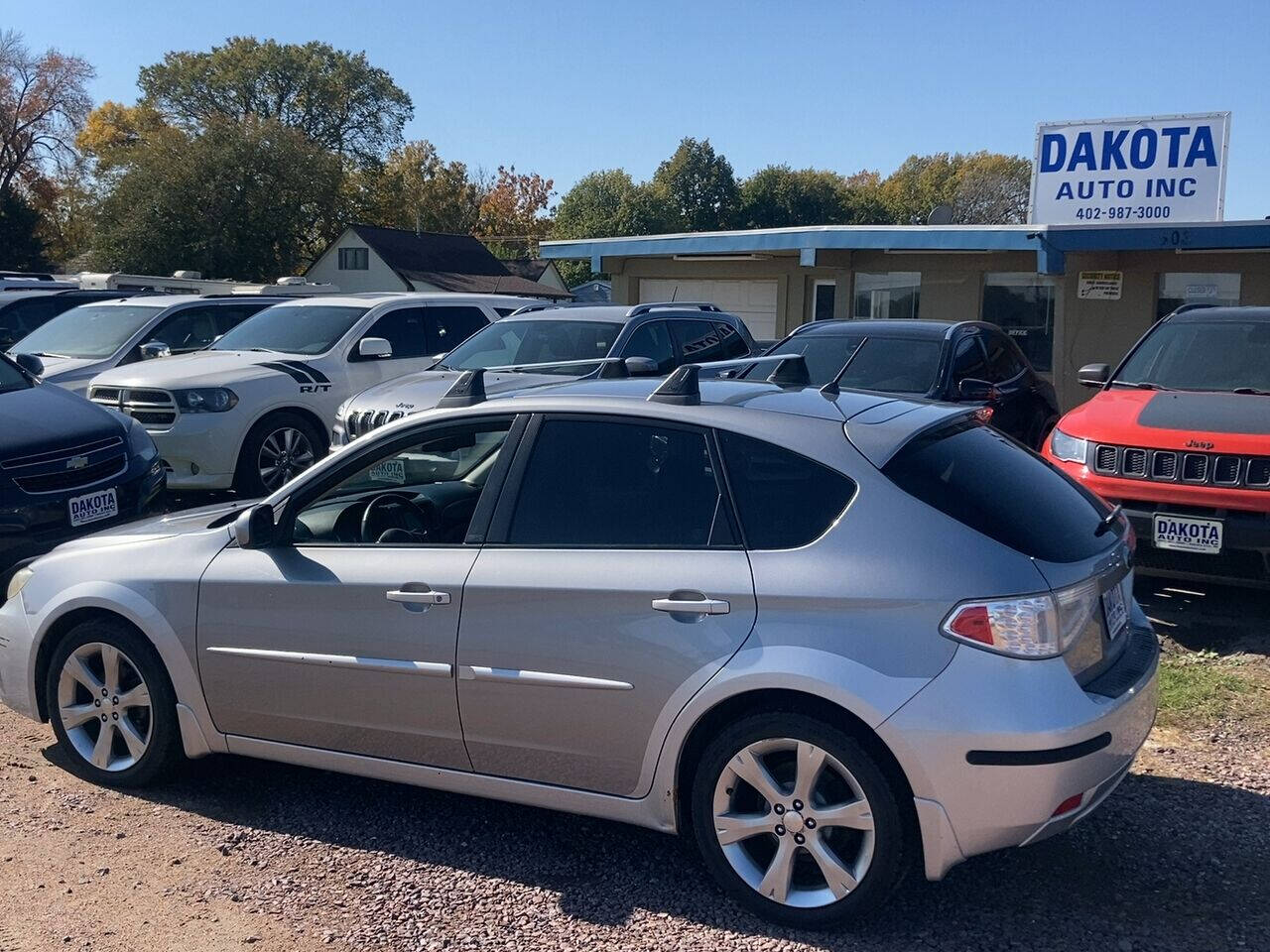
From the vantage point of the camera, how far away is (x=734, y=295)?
20.5 meters

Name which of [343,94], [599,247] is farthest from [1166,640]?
[343,94]

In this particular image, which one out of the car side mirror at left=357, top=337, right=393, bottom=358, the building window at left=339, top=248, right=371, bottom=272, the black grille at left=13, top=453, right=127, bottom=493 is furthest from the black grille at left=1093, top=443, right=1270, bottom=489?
the building window at left=339, top=248, right=371, bottom=272

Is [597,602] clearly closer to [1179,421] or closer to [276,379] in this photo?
[1179,421]

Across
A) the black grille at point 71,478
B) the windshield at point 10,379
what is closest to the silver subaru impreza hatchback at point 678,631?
the black grille at point 71,478

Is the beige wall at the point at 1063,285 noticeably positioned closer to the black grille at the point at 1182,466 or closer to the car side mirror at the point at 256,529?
the black grille at the point at 1182,466

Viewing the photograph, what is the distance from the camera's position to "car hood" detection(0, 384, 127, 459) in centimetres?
701

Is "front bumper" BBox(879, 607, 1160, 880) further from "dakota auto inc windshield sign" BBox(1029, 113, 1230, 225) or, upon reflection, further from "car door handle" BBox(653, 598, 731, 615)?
"dakota auto inc windshield sign" BBox(1029, 113, 1230, 225)

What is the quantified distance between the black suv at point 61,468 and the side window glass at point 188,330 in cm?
412

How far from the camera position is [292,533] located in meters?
4.46

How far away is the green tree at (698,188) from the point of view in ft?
258

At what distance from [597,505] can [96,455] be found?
4637 mm

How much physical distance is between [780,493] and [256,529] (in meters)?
1.93

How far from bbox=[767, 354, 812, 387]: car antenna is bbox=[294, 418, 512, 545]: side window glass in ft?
3.80

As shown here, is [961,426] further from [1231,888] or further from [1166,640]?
[1166,640]
